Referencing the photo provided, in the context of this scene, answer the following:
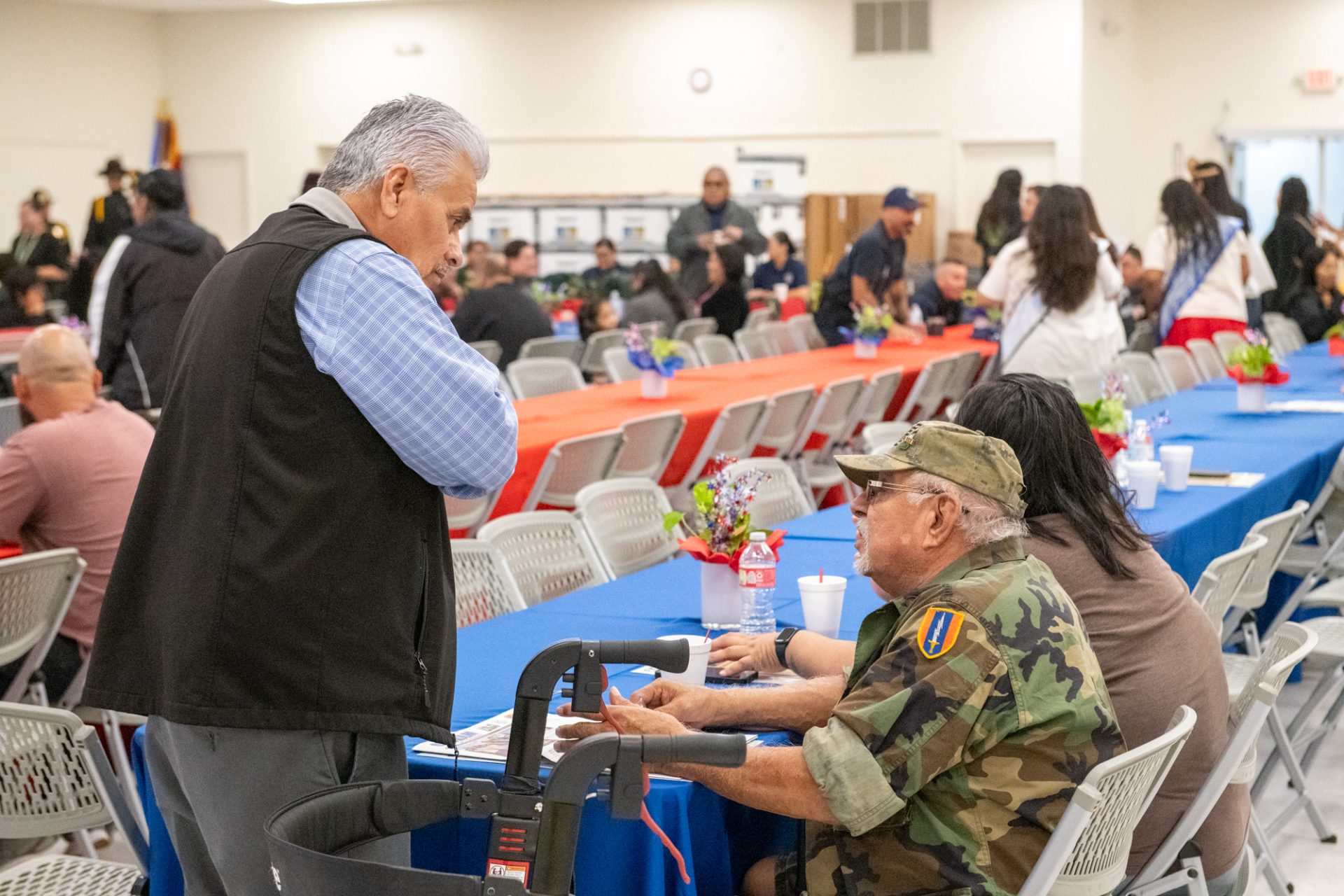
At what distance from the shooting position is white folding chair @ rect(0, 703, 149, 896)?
2.44m

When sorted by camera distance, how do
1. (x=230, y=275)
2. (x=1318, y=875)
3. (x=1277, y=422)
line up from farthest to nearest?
(x=1277, y=422) < (x=1318, y=875) < (x=230, y=275)

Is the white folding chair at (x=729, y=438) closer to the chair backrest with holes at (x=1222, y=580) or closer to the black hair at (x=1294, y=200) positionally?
the chair backrest with holes at (x=1222, y=580)

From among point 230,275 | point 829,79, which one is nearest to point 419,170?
point 230,275

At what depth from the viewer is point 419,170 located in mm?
1901

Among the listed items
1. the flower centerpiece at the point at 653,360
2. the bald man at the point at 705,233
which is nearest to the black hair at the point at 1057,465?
the flower centerpiece at the point at 653,360

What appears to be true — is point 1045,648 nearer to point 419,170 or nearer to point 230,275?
point 419,170

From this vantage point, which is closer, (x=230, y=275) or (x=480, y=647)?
(x=230, y=275)

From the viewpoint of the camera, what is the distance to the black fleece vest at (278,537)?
1787mm

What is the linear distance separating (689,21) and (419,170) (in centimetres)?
1370

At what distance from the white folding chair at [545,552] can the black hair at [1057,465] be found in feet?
4.56

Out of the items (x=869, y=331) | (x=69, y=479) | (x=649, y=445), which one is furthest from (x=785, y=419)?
(x=69, y=479)

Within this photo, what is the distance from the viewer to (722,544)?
9.95 ft

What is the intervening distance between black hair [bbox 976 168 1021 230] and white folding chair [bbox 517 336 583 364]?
366cm

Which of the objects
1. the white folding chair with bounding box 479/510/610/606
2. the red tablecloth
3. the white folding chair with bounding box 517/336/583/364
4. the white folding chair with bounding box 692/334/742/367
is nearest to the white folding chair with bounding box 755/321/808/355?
the red tablecloth
